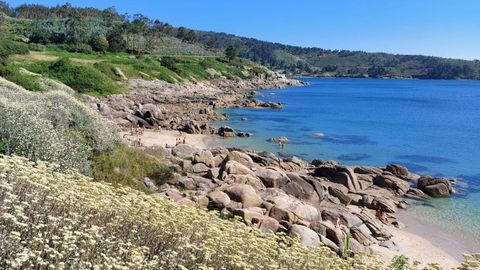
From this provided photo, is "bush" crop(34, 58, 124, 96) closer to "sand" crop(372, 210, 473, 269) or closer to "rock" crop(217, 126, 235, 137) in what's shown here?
"rock" crop(217, 126, 235, 137)

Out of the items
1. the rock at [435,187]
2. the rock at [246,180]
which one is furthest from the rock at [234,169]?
the rock at [435,187]

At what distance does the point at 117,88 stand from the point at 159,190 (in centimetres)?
5563

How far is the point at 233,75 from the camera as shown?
142 metres

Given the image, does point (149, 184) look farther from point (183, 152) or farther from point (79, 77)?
point (79, 77)

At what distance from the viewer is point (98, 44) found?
10944 centimetres

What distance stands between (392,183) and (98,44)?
91.8 m

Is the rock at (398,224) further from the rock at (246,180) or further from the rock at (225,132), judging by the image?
the rock at (225,132)

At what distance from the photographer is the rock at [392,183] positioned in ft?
112

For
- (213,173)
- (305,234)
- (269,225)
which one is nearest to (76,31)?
(213,173)

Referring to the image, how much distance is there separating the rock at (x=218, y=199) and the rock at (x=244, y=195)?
1.67ft

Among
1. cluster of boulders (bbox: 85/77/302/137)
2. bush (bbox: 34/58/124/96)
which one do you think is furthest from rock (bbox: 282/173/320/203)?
bush (bbox: 34/58/124/96)

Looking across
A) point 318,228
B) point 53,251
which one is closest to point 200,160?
point 318,228

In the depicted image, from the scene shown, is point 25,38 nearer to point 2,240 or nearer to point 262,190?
point 262,190

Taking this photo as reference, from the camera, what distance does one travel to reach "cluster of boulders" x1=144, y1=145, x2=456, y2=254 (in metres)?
19.0
